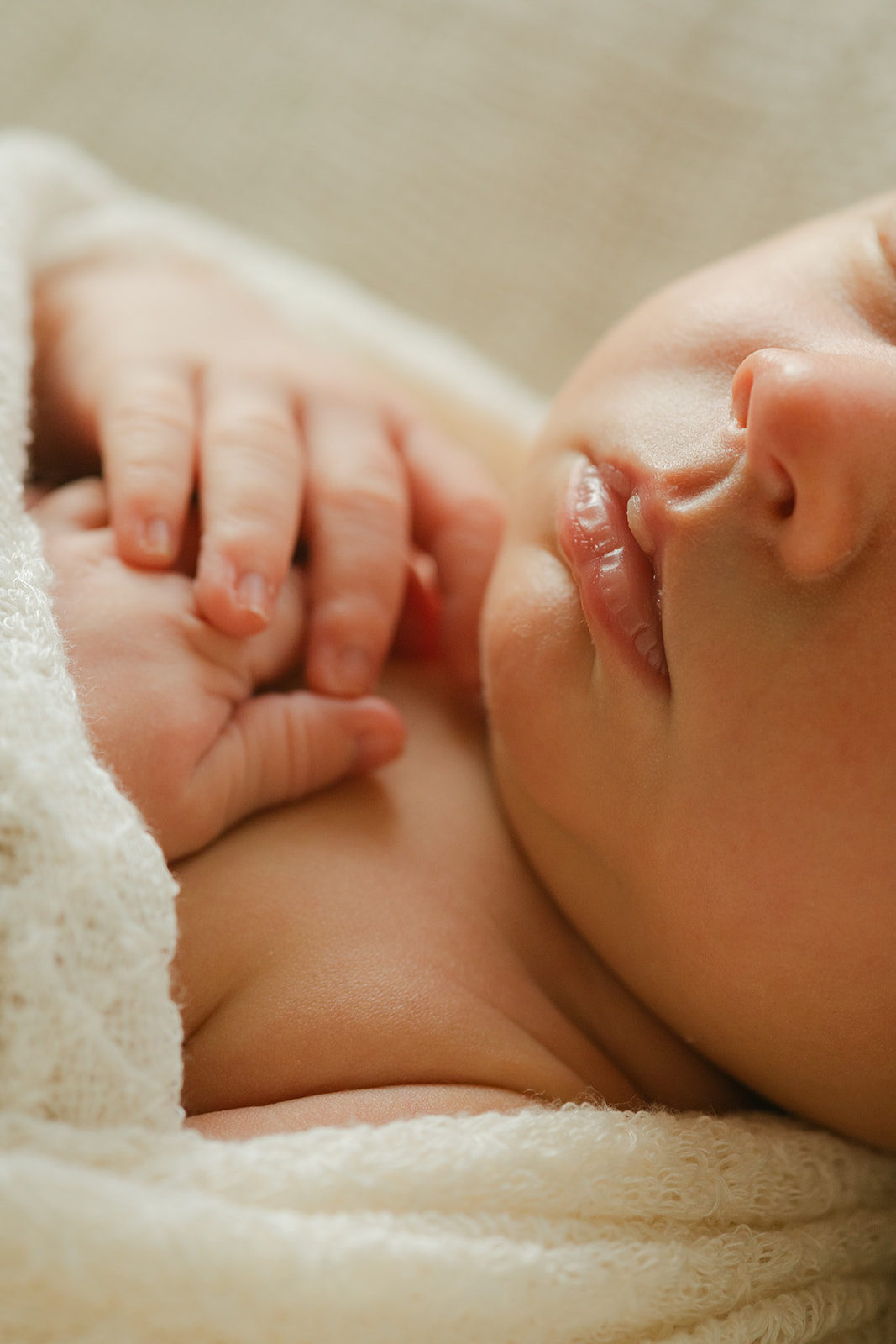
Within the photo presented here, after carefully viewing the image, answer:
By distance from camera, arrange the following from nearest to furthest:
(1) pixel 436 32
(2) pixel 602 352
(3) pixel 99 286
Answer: (2) pixel 602 352, (3) pixel 99 286, (1) pixel 436 32

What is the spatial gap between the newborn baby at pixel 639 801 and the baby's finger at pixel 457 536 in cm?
11

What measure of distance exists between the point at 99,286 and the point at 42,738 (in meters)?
0.56

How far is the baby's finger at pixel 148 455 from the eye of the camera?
2.41 ft

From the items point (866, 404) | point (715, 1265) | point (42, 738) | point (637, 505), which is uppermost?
point (866, 404)

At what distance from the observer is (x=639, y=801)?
0.67 meters

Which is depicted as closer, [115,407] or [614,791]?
[614,791]

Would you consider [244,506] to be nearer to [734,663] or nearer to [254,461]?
[254,461]

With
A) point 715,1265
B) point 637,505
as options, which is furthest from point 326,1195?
point 637,505

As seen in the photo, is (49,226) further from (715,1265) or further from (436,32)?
(715,1265)

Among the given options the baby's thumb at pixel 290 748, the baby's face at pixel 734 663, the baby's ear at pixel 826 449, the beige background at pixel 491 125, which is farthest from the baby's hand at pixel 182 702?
the beige background at pixel 491 125

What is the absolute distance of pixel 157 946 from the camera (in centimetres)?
57

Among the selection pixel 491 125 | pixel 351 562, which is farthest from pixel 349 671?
pixel 491 125

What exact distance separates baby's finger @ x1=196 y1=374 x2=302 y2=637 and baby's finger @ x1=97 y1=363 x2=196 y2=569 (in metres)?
0.02

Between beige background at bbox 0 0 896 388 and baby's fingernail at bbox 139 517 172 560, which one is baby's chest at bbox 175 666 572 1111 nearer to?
baby's fingernail at bbox 139 517 172 560
